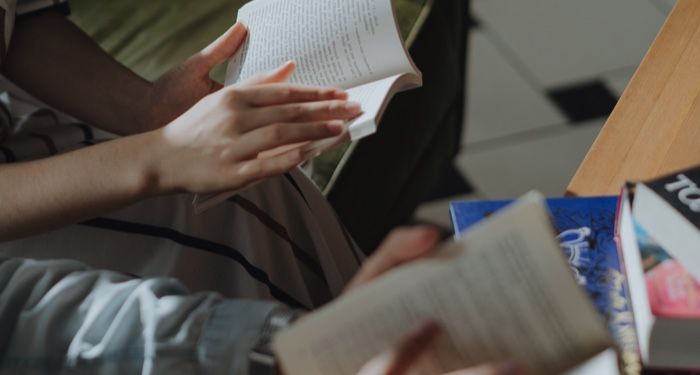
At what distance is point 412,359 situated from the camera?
21.3 inches

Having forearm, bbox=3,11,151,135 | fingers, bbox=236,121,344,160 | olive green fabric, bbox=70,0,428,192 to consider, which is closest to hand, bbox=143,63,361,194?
fingers, bbox=236,121,344,160

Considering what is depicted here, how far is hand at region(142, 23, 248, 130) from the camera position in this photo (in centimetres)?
94

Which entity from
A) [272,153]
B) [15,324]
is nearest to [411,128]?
[272,153]

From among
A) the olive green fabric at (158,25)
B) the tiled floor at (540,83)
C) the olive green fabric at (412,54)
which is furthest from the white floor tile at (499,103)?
the olive green fabric at (158,25)

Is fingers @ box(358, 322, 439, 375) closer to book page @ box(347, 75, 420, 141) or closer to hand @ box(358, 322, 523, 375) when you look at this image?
hand @ box(358, 322, 523, 375)

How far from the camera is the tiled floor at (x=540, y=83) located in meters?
1.51

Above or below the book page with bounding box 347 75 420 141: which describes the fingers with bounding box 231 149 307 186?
below

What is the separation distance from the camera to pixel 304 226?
932 mm

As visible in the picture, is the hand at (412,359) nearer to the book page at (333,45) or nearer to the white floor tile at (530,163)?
the book page at (333,45)

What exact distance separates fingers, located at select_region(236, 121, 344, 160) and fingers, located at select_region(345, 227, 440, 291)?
0.70ft

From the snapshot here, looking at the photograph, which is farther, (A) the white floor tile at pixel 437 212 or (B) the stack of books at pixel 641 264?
(A) the white floor tile at pixel 437 212

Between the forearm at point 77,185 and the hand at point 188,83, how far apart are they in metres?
0.16

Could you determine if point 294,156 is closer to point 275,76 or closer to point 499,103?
point 275,76

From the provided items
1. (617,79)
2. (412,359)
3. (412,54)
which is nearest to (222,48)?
(412,54)
